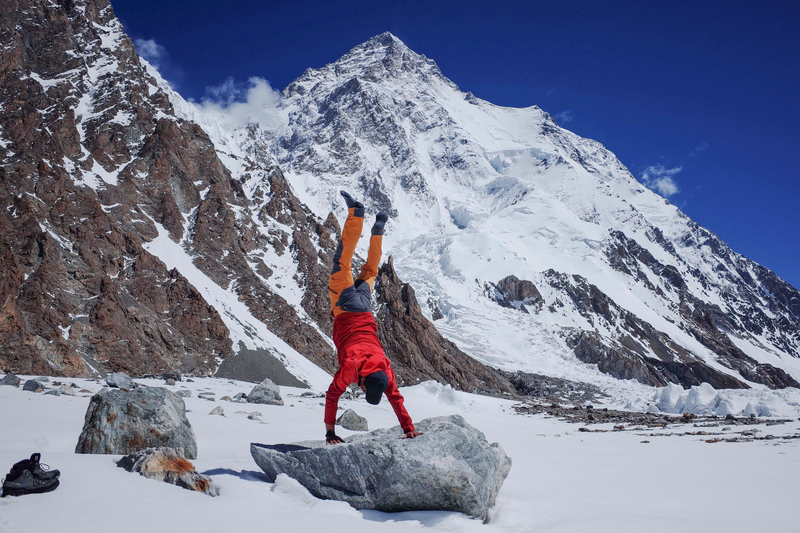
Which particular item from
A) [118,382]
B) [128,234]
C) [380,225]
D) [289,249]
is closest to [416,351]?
[289,249]

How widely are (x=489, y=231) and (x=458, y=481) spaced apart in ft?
385

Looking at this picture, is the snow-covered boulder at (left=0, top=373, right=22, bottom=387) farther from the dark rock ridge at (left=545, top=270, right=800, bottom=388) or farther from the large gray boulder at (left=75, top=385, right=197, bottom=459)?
the dark rock ridge at (left=545, top=270, right=800, bottom=388)

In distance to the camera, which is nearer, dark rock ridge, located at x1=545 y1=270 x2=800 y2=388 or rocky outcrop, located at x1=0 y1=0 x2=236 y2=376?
rocky outcrop, located at x1=0 y1=0 x2=236 y2=376

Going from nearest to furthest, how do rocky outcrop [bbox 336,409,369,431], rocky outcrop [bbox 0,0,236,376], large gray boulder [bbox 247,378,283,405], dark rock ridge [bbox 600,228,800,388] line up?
rocky outcrop [bbox 336,409,369,431], large gray boulder [bbox 247,378,283,405], rocky outcrop [bbox 0,0,236,376], dark rock ridge [bbox 600,228,800,388]

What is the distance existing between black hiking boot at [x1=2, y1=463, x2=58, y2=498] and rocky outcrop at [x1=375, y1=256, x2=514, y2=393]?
141ft

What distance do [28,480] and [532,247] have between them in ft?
413

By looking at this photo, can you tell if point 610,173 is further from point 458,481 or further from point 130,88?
point 458,481

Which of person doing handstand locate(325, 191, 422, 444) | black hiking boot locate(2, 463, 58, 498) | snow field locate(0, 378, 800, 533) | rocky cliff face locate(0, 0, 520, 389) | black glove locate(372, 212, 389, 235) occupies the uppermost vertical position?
rocky cliff face locate(0, 0, 520, 389)

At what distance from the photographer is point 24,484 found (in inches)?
121

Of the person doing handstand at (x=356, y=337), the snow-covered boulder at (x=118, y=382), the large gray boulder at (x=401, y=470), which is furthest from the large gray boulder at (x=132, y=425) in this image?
the snow-covered boulder at (x=118, y=382)

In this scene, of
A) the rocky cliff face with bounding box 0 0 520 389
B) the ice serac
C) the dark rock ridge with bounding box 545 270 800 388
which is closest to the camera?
the rocky cliff face with bounding box 0 0 520 389

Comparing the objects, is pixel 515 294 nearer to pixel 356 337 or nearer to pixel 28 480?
pixel 356 337

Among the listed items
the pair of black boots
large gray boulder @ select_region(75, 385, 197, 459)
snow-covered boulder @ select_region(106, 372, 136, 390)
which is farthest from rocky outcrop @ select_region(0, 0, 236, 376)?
the pair of black boots

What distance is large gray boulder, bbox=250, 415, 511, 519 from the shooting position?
3824 millimetres
